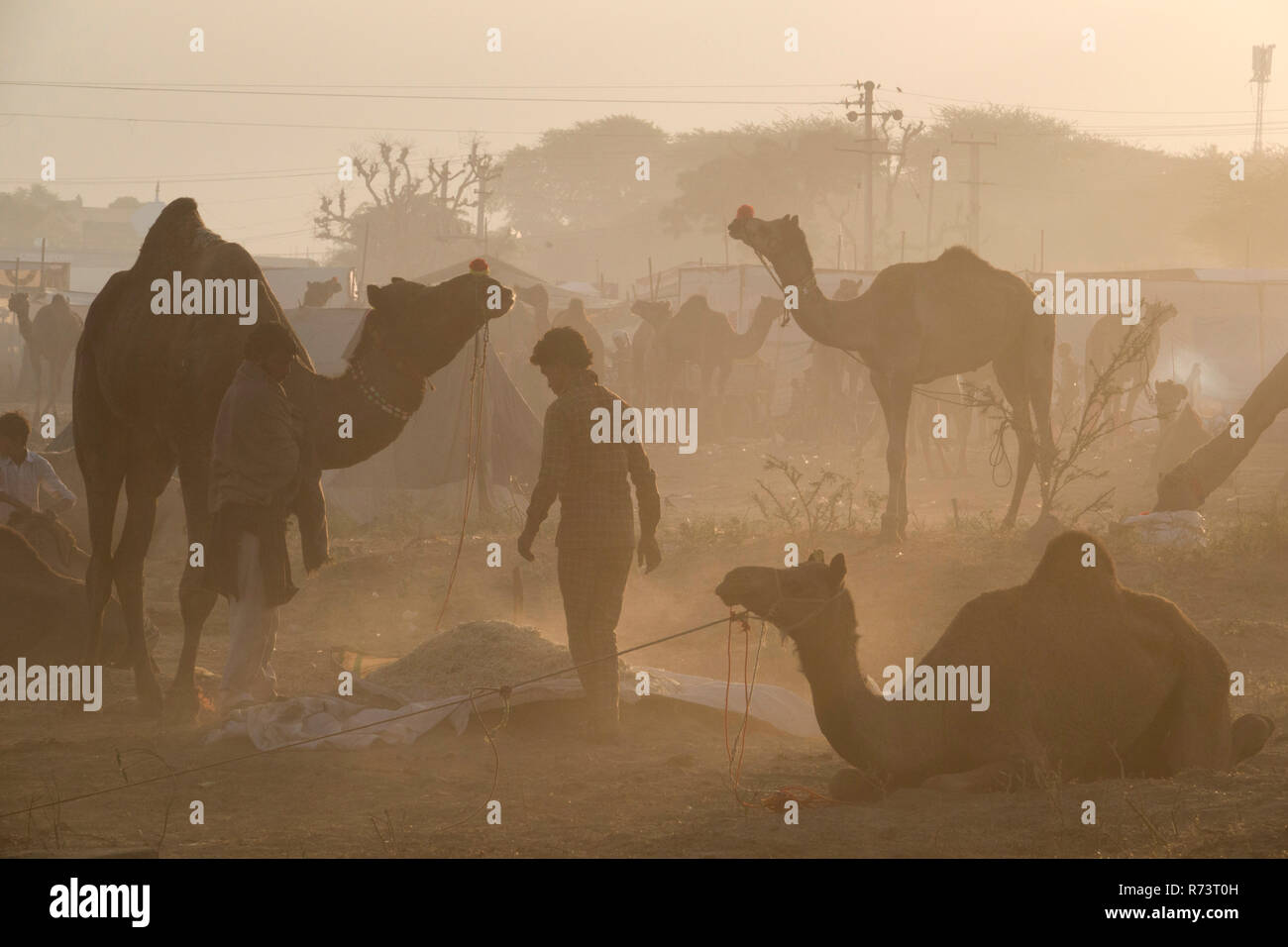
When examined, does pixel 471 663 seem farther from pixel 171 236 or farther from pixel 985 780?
pixel 985 780

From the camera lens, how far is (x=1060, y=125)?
79875mm

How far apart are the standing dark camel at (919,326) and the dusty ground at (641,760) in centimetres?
99

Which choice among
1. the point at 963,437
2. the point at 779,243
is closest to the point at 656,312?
the point at 963,437

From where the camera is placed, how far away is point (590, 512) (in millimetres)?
8383

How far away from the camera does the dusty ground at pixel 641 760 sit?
6086 millimetres

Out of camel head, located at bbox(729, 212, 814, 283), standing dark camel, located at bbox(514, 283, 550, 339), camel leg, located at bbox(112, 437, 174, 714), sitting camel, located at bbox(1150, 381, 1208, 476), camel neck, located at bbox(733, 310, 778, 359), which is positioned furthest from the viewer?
standing dark camel, located at bbox(514, 283, 550, 339)

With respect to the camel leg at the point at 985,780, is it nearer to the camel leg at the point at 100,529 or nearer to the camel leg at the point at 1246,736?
the camel leg at the point at 1246,736

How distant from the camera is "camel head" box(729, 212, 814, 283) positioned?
1402cm

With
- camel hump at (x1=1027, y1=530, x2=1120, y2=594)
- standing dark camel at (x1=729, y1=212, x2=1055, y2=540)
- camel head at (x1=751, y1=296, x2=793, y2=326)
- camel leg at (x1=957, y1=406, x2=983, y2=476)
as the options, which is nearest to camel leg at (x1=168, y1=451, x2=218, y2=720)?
camel hump at (x1=1027, y1=530, x2=1120, y2=594)

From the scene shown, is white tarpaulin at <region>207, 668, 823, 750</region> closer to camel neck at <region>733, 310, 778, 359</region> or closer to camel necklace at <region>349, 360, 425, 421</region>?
camel necklace at <region>349, 360, 425, 421</region>

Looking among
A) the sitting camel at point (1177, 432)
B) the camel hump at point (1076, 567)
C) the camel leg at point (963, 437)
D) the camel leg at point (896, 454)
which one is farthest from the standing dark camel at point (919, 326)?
the camel leg at point (963, 437)

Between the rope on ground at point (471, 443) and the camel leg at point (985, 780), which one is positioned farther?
the rope on ground at point (471, 443)
